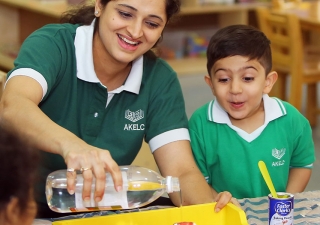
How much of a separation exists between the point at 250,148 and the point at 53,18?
7.43ft

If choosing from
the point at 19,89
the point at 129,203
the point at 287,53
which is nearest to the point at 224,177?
the point at 129,203

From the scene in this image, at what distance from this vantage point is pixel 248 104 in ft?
5.92

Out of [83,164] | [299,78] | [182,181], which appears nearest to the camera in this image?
[83,164]

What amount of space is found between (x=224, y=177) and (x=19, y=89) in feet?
2.35

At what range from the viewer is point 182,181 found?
1655mm

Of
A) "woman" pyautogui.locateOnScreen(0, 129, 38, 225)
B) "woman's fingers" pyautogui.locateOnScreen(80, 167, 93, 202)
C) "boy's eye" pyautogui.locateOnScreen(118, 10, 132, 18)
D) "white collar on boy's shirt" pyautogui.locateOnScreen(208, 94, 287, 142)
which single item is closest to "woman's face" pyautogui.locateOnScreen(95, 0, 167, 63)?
"boy's eye" pyautogui.locateOnScreen(118, 10, 132, 18)

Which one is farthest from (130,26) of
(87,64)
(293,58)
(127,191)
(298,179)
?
(293,58)

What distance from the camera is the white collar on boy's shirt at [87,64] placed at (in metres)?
1.68

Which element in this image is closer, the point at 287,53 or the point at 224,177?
the point at 224,177

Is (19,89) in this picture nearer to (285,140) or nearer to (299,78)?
(285,140)

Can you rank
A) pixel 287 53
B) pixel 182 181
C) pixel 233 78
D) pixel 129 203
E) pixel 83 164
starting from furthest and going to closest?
pixel 287 53 < pixel 233 78 < pixel 182 181 < pixel 129 203 < pixel 83 164

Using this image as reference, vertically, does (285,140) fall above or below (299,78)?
below

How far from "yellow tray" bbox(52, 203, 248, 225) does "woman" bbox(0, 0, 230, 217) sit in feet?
0.72

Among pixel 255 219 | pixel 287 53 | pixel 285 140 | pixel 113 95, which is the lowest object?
pixel 255 219
